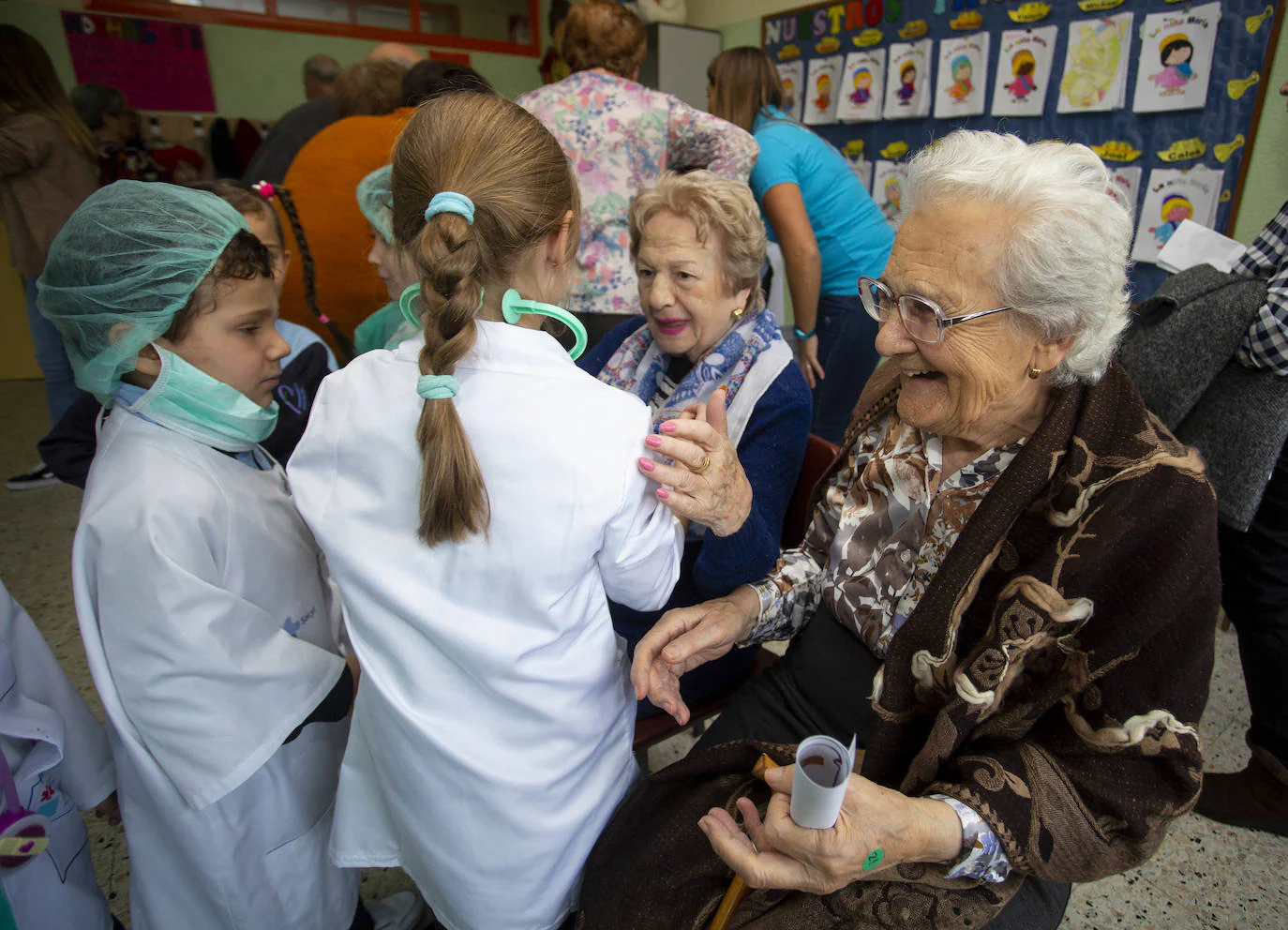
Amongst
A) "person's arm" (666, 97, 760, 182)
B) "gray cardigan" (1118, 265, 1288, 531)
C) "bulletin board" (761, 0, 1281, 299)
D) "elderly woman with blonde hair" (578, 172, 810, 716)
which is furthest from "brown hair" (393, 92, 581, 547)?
"bulletin board" (761, 0, 1281, 299)

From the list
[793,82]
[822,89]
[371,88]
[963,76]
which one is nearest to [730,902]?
[371,88]

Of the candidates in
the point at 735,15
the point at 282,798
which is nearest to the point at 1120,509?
the point at 282,798

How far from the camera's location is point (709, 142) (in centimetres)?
215

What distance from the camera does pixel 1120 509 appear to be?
94 cm

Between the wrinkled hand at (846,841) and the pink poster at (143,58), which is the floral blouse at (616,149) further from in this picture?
the pink poster at (143,58)

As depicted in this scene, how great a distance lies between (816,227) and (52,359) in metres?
3.40

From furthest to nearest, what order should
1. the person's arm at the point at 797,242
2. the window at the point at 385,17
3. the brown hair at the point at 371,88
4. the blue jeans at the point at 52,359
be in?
1. the window at the point at 385,17
2. the blue jeans at the point at 52,359
3. the person's arm at the point at 797,242
4. the brown hair at the point at 371,88

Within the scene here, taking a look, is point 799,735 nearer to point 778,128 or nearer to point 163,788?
point 163,788

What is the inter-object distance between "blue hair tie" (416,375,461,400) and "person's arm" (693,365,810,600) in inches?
26.3

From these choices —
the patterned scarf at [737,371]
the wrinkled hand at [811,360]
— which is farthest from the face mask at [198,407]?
the wrinkled hand at [811,360]

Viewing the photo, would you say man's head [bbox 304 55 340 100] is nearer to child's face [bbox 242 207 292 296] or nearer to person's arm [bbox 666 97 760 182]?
child's face [bbox 242 207 292 296]

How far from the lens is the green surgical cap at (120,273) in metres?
1.13

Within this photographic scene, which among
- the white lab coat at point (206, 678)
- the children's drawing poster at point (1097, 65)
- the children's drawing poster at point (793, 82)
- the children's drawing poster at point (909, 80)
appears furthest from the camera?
the children's drawing poster at point (793, 82)

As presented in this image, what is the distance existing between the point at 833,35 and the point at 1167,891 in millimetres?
4222
